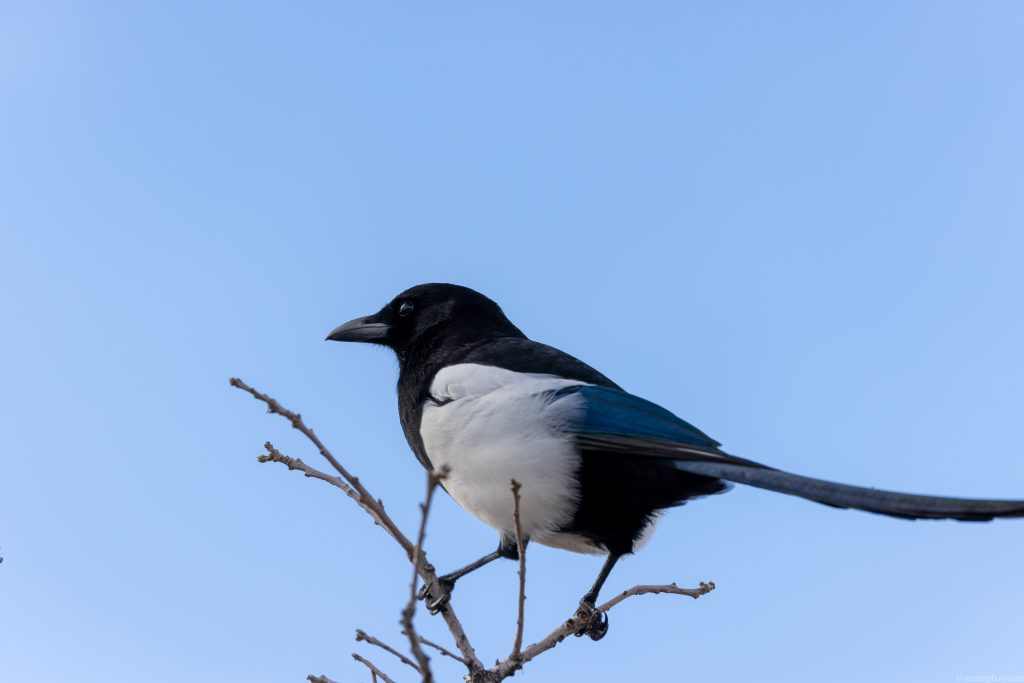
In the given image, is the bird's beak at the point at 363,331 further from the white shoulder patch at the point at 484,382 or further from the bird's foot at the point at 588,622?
the bird's foot at the point at 588,622

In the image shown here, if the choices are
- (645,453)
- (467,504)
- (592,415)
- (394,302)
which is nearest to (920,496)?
(645,453)

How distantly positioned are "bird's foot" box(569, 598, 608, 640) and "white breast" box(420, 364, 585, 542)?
27 cm

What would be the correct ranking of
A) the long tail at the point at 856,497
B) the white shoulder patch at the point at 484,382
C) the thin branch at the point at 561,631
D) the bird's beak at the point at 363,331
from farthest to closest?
1. the bird's beak at the point at 363,331
2. the white shoulder patch at the point at 484,382
3. the thin branch at the point at 561,631
4. the long tail at the point at 856,497

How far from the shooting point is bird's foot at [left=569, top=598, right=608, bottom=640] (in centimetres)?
347

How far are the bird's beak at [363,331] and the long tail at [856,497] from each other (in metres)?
1.68

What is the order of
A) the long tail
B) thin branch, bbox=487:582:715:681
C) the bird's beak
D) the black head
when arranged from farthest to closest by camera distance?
the bird's beak
the black head
thin branch, bbox=487:582:715:681
the long tail

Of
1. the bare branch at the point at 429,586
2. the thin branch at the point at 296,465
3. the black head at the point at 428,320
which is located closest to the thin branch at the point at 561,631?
the bare branch at the point at 429,586

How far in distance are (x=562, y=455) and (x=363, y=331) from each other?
1.46 meters

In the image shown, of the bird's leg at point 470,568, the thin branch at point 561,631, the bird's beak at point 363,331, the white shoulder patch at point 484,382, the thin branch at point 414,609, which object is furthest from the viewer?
the bird's beak at point 363,331

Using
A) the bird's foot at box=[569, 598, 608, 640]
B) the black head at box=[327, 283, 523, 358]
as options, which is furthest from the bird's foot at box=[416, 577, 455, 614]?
the black head at box=[327, 283, 523, 358]

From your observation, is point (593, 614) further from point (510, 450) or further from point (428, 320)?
point (428, 320)

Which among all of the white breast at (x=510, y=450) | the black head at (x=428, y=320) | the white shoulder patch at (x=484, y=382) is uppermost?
the black head at (x=428, y=320)

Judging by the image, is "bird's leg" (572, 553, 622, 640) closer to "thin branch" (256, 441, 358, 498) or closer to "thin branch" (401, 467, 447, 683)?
"thin branch" (256, 441, 358, 498)

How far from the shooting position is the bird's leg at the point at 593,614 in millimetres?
3475
